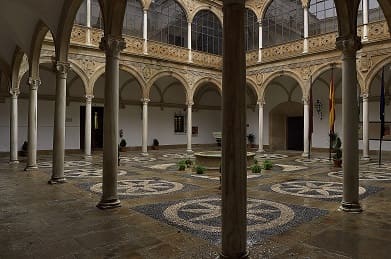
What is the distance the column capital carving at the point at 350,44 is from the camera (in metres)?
5.40

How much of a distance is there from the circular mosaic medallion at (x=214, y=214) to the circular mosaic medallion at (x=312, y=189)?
4.24 ft

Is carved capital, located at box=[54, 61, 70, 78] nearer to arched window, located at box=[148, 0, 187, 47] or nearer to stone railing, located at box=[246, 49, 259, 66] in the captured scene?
arched window, located at box=[148, 0, 187, 47]

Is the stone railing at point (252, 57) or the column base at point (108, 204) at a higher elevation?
the stone railing at point (252, 57)

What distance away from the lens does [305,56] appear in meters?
16.9

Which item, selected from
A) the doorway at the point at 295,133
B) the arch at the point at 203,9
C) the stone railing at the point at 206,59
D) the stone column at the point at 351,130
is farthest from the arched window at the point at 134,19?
the stone column at the point at 351,130

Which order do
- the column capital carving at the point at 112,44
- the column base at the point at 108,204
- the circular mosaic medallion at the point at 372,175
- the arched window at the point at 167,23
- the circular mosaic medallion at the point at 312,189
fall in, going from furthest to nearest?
1. the arched window at the point at 167,23
2. the circular mosaic medallion at the point at 372,175
3. the circular mosaic medallion at the point at 312,189
4. the column capital carving at the point at 112,44
5. the column base at the point at 108,204

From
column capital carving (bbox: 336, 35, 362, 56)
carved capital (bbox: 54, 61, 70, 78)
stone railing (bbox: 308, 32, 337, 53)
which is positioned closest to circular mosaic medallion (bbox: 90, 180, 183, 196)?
carved capital (bbox: 54, 61, 70, 78)

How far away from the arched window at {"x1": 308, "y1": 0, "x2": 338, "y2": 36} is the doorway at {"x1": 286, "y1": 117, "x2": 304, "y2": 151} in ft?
21.1

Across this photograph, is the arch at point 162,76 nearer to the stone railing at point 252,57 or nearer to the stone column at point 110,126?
the stone railing at point 252,57

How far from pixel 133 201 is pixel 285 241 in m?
3.26

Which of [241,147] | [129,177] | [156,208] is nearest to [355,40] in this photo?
[241,147]

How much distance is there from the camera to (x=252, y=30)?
20547mm

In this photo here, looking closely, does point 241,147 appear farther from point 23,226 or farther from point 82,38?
point 82,38

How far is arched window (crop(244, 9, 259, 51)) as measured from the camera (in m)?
20.3
